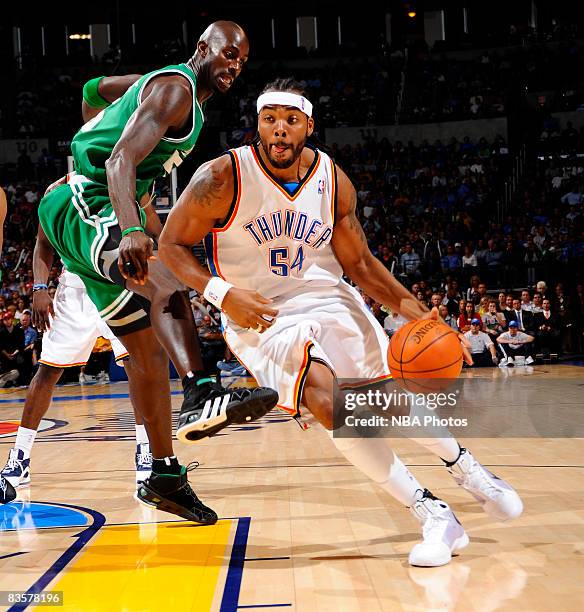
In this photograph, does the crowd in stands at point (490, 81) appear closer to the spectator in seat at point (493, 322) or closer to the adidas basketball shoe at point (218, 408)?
the spectator in seat at point (493, 322)

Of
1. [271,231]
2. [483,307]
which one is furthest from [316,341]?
[483,307]

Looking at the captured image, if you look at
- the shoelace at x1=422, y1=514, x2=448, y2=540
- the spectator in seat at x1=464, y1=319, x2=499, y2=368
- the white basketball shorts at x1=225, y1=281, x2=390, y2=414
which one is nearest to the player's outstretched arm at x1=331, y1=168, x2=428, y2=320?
the white basketball shorts at x1=225, y1=281, x2=390, y2=414

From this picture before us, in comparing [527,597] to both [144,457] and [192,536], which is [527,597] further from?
[144,457]

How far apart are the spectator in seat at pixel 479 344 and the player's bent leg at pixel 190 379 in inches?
387

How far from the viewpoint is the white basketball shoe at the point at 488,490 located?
3.27 metres

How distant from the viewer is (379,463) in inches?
118

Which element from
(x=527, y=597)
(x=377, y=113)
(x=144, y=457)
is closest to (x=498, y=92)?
(x=377, y=113)

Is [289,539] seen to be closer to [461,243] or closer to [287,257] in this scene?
[287,257]

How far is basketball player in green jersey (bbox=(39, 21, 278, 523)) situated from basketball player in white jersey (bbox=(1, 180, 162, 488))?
2.42ft

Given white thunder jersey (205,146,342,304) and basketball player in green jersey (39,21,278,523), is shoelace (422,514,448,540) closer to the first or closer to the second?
basketball player in green jersey (39,21,278,523)

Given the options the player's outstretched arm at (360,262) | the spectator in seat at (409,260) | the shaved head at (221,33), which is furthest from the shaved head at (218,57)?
the spectator in seat at (409,260)

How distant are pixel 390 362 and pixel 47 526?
1675mm

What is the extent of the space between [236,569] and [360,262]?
1.34 meters

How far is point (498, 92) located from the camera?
2166 centimetres
